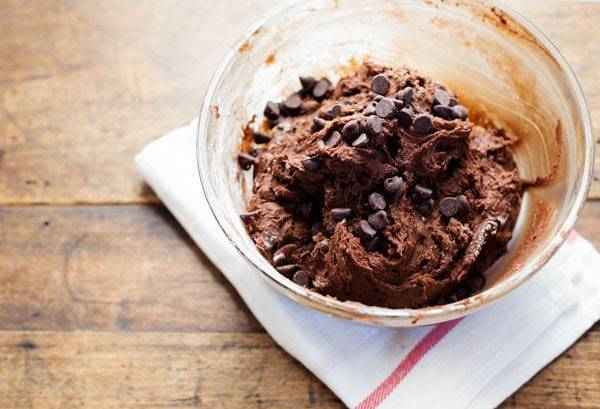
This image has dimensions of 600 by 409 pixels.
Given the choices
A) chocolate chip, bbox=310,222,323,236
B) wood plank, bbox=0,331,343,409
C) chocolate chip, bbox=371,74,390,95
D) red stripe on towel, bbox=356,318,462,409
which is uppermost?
chocolate chip, bbox=371,74,390,95

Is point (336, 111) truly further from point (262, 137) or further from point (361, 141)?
A: point (262, 137)

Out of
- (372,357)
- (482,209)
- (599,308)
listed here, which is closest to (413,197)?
(482,209)

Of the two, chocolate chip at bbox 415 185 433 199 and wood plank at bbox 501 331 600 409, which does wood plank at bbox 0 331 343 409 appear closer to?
wood plank at bbox 501 331 600 409

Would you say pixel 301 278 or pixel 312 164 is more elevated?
pixel 312 164

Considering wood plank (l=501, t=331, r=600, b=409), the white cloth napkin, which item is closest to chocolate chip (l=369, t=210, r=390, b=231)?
→ the white cloth napkin

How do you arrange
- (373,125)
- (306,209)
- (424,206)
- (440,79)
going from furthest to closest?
(440,79) → (306,209) → (424,206) → (373,125)

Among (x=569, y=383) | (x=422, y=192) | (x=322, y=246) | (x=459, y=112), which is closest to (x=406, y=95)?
(x=459, y=112)

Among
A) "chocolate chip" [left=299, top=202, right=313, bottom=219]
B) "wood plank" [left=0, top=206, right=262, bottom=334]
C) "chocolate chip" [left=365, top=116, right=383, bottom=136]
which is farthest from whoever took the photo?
"wood plank" [left=0, top=206, right=262, bottom=334]
